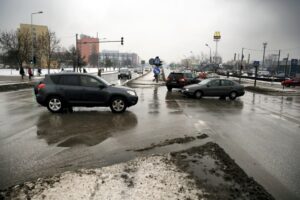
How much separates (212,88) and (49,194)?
51.9 ft

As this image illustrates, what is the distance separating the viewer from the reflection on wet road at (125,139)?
5.03 m

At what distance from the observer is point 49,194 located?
384 centimetres

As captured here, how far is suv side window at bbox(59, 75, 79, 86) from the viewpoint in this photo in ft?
36.2

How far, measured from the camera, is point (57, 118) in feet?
32.3

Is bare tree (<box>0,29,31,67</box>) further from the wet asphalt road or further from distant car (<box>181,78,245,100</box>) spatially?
the wet asphalt road

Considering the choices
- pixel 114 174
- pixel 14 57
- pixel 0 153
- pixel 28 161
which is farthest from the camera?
pixel 14 57

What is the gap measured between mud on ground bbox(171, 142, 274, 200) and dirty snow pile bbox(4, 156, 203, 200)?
227 millimetres

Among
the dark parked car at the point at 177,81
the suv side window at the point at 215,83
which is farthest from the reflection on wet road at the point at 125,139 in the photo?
the dark parked car at the point at 177,81

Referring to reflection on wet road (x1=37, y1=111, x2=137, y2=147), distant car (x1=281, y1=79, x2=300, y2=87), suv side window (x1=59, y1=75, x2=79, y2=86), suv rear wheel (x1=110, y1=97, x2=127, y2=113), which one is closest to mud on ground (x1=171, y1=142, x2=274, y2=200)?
reflection on wet road (x1=37, y1=111, x2=137, y2=147)

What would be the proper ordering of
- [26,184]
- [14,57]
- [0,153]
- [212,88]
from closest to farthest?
[26,184] < [0,153] < [212,88] < [14,57]

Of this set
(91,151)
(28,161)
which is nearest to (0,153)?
A: (28,161)

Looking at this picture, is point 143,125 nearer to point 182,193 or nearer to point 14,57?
point 182,193

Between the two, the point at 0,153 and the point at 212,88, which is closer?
the point at 0,153

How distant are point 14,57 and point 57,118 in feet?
157
